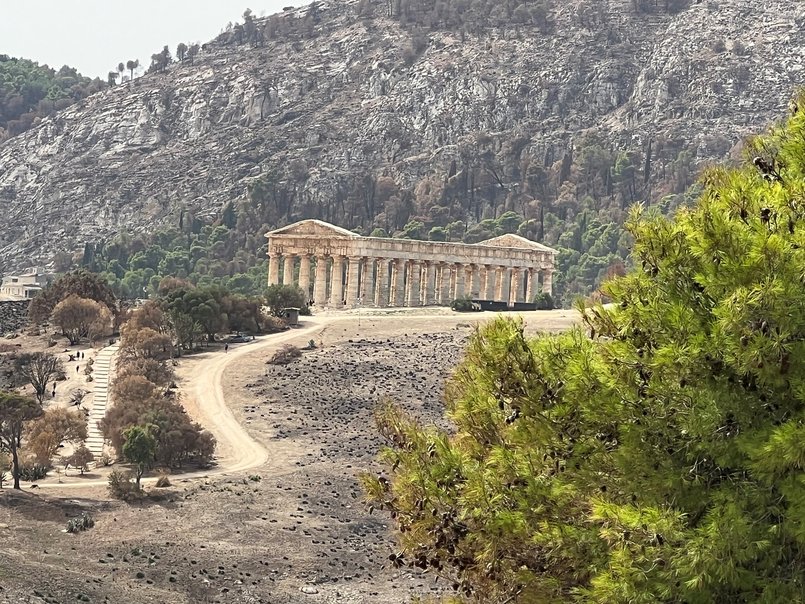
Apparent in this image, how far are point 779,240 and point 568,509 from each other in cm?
436

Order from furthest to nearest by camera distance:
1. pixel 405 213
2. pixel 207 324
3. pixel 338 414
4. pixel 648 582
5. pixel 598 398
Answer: pixel 405 213
pixel 207 324
pixel 338 414
pixel 598 398
pixel 648 582

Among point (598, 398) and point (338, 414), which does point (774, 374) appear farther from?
point (338, 414)

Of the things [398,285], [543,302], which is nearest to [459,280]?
[398,285]

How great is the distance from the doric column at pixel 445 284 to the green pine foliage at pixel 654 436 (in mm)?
101132

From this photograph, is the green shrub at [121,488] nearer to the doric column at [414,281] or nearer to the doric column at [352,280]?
the doric column at [352,280]

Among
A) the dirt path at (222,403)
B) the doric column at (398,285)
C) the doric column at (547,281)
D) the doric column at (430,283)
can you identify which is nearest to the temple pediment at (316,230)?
the doric column at (398,285)

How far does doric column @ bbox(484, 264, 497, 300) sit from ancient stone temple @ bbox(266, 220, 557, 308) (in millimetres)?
66

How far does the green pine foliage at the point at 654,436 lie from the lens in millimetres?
17000

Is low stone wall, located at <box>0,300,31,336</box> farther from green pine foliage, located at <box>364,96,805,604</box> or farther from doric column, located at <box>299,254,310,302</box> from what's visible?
green pine foliage, located at <box>364,96,805,604</box>

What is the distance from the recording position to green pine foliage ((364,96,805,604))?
1700cm

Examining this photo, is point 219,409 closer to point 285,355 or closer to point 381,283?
point 285,355

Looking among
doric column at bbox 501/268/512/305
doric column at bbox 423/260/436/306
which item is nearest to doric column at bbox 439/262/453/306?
doric column at bbox 423/260/436/306

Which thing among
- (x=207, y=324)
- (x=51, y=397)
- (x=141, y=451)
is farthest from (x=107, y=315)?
(x=141, y=451)

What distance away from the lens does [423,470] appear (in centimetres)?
1970
